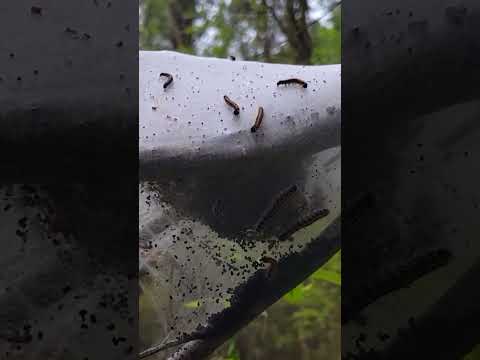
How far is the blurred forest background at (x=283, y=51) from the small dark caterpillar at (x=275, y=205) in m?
0.92

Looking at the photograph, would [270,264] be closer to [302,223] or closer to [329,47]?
[302,223]

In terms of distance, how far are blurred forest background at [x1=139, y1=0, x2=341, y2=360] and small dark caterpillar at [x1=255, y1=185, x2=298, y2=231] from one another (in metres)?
0.92

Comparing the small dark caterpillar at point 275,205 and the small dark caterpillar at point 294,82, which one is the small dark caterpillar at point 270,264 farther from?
the small dark caterpillar at point 294,82

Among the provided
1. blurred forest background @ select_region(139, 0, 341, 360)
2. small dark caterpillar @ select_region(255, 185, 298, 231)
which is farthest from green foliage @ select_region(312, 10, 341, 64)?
small dark caterpillar @ select_region(255, 185, 298, 231)

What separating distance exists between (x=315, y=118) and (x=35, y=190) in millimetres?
621

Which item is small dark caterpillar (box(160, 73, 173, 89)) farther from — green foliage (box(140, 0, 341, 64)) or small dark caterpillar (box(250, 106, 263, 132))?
green foliage (box(140, 0, 341, 64))

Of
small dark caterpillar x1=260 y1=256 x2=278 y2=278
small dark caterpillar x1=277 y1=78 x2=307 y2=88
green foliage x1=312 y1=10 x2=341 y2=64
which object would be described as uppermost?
green foliage x1=312 y1=10 x2=341 y2=64

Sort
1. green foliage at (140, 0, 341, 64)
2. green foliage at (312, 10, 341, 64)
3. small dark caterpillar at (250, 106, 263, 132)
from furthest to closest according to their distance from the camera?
green foliage at (140, 0, 341, 64) < green foliage at (312, 10, 341, 64) < small dark caterpillar at (250, 106, 263, 132)

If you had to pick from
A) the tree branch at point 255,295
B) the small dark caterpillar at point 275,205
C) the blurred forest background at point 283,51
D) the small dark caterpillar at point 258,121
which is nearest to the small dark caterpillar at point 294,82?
the small dark caterpillar at point 258,121

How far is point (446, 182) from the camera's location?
2.86 ft

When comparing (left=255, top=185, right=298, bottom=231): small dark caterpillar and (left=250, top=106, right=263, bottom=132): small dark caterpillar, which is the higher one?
(left=250, top=106, right=263, bottom=132): small dark caterpillar

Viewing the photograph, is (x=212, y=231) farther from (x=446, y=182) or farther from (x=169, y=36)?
(x=169, y=36)

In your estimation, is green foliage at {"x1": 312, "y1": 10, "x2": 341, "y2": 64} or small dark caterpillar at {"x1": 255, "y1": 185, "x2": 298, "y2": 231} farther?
green foliage at {"x1": 312, "y1": 10, "x2": 341, "y2": 64}

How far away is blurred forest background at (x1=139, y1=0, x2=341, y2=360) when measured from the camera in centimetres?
229
